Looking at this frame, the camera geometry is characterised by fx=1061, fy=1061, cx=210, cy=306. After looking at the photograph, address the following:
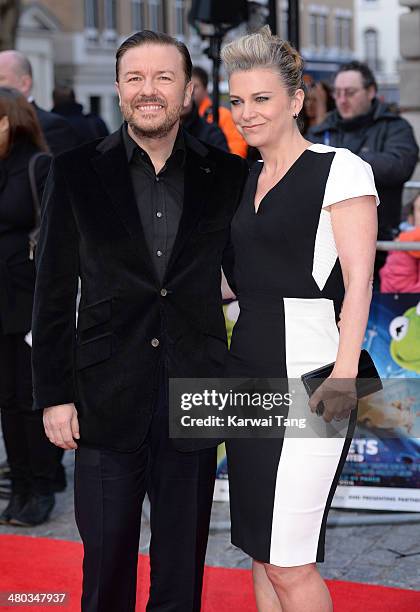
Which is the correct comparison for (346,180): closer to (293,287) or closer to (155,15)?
(293,287)

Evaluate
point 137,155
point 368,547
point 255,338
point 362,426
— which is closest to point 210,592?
point 368,547

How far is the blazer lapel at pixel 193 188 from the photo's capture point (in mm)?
3229

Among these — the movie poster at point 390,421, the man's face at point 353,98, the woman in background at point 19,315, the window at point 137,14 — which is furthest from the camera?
the window at point 137,14

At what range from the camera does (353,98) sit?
262 inches

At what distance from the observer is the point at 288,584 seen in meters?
3.04

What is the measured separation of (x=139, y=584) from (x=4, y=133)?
7.23ft

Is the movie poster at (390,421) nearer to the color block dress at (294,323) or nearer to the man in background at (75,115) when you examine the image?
the color block dress at (294,323)

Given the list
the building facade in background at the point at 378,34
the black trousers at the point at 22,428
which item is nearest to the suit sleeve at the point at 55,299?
the black trousers at the point at 22,428

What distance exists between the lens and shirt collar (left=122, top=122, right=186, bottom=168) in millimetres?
3264

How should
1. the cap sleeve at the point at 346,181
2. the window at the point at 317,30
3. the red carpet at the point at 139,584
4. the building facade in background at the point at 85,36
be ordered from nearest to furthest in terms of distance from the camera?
the cap sleeve at the point at 346,181 < the red carpet at the point at 139,584 < the building facade in background at the point at 85,36 < the window at the point at 317,30

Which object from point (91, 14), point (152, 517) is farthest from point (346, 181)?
point (91, 14)

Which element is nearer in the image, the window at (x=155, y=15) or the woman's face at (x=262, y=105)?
the woman's face at (x=262, y=105)

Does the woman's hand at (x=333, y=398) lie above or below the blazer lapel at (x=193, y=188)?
below

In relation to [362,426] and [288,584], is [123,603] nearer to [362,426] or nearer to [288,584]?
[288,584]
